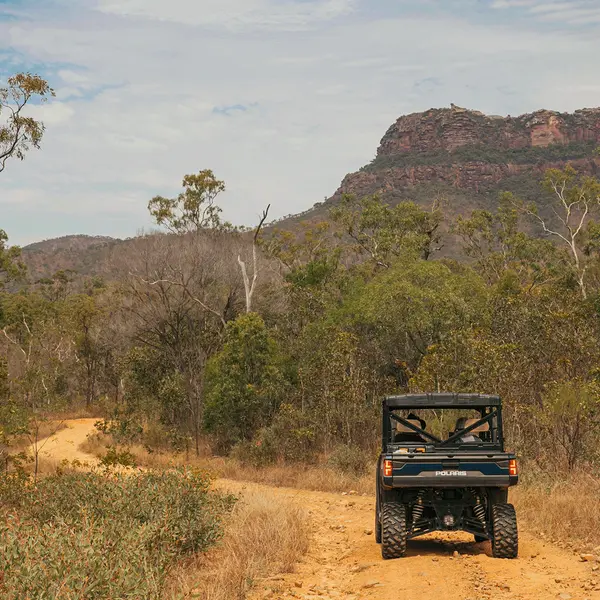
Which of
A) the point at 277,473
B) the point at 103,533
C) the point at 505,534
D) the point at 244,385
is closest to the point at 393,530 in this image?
the point at 505,534

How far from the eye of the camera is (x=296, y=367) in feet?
85.6

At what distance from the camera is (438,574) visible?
840 centimetres

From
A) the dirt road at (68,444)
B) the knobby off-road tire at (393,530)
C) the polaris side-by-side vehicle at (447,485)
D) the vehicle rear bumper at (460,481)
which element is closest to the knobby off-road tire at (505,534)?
the polaris side-by-side vehicle at (447,485)

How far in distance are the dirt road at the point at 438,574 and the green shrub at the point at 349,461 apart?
8.23 m

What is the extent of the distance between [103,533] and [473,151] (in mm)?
130023

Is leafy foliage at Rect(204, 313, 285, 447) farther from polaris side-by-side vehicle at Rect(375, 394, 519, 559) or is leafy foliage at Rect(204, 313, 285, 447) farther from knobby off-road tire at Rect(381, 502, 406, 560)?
knobby off-road tire at Rect(381, 502, 406, 560)

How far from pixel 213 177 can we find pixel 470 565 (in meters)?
42.4

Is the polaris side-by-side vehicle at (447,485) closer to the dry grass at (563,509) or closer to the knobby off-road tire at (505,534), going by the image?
the knobby off-road tire at (505,534)

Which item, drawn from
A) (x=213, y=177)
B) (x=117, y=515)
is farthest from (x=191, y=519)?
(x=213, y=177)

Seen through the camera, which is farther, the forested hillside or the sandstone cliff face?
the sandstone cliff face

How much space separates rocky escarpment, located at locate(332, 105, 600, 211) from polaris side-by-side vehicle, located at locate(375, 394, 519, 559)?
94.0 meters

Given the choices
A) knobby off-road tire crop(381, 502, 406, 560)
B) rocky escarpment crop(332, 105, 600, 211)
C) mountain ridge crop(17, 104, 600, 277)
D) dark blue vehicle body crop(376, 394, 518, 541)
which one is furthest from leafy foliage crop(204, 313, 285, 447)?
rocky escarpment crop(332, 105, 600, 211)

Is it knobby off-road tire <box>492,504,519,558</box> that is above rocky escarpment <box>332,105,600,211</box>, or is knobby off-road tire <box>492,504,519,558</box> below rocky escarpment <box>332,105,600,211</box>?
below

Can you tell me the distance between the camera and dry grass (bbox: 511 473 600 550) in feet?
34.4
